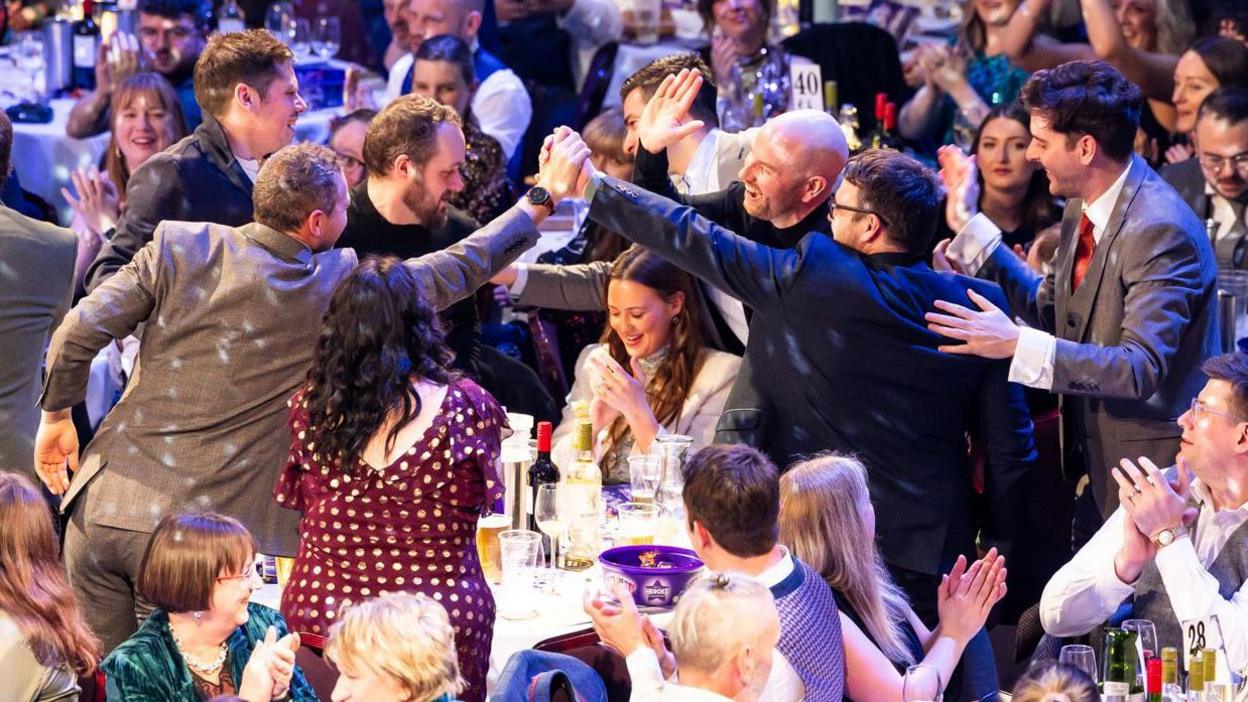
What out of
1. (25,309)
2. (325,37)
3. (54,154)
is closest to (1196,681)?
(25,309)

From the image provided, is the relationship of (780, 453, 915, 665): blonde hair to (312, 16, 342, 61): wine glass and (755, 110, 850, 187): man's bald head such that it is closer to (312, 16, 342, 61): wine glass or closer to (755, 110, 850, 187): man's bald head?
(755, 110, 850, 187): man's bald head

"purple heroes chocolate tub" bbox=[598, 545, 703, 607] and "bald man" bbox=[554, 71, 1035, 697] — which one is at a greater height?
"bald man" bbox=[554, 71, 1035, 697]

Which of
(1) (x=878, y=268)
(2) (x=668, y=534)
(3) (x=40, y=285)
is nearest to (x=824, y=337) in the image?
(1) (x=878, y=268)

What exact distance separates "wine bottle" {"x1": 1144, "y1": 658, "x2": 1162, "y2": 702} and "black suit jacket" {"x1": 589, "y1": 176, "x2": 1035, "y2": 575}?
28.0 inches

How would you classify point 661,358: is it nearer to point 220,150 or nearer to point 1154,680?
point 220,150

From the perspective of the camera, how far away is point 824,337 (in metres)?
3.68

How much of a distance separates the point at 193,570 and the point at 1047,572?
2.28 meters

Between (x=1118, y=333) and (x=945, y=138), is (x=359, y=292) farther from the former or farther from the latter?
(x=945, y=138)

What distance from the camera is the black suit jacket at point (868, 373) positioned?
3666 mm

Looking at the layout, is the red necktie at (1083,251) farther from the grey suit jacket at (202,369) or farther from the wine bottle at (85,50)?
the wine bottle at (85,50)

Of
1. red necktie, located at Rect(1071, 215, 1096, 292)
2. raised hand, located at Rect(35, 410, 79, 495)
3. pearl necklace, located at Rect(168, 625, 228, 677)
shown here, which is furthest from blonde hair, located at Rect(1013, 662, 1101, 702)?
raised hand, located at Rect(35, 410, 79, 495)

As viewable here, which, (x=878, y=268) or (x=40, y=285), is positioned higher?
(x=878, y=268)

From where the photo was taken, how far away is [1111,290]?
394 cm

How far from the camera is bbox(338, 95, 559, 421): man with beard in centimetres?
411
